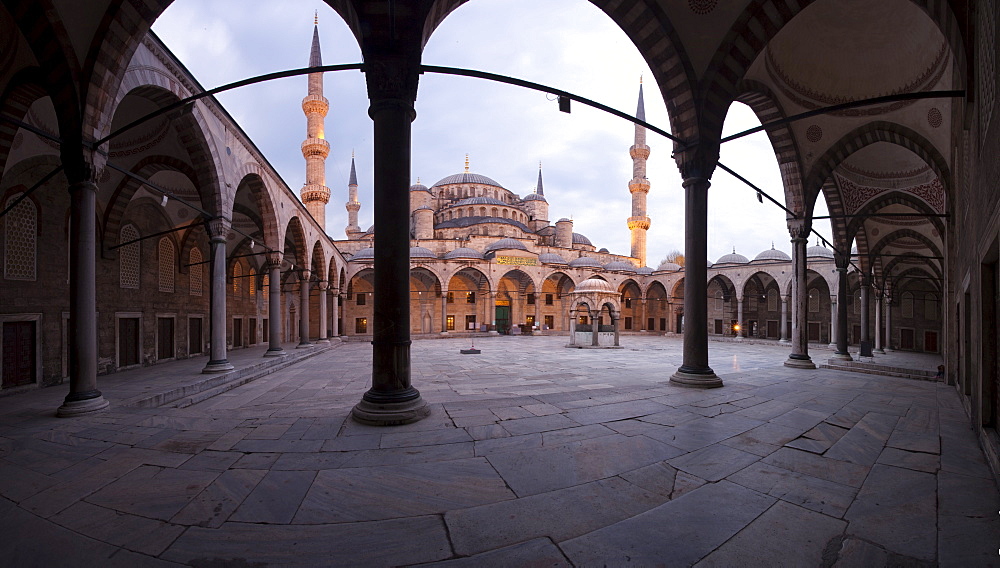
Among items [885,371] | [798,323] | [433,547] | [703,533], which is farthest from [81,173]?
[885,371]

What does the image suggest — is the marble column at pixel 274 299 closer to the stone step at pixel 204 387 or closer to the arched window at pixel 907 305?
the stone step at pixel 204 387

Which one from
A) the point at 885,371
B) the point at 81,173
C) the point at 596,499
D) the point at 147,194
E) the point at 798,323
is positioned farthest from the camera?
the point at 147,194

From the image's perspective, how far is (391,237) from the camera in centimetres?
461

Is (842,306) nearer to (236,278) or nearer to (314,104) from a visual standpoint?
(236,278)

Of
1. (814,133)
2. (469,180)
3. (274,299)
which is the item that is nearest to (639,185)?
(469,180)

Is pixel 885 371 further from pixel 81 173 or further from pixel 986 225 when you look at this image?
pixel 81 173

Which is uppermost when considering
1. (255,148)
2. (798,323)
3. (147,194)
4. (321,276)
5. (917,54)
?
(917,54)

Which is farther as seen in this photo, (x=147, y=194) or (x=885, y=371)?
(x=147, y=194)

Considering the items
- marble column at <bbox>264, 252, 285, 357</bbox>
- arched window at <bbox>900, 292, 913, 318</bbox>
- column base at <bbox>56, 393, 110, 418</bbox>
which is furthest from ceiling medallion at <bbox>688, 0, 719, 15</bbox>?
arched window at <bbox>900, 292, 913, 318</bbox>

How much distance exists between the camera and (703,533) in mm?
2338

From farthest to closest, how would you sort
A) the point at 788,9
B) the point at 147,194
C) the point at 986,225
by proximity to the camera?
the point at 147,194 < the point at 788,9 < the point at 986,225

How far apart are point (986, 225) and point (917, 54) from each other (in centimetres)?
745

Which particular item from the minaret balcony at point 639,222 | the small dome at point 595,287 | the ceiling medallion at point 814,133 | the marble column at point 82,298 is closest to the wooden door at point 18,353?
the marble column at point 82,298

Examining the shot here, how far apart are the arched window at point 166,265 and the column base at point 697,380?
15.8 metres
